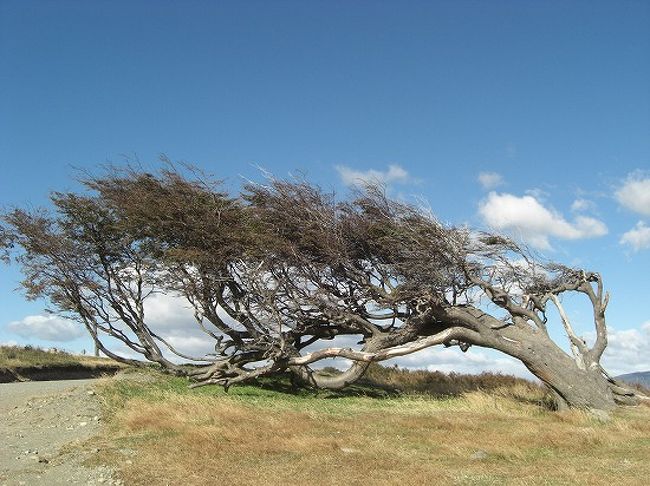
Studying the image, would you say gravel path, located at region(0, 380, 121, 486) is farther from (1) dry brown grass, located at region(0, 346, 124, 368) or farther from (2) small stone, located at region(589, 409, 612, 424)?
(1) dry brown grass, located at region(0, 346, 124, 368)

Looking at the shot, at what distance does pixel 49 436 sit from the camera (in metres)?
12.0

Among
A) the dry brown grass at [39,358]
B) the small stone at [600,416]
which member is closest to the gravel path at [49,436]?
the small stone at [600,416]

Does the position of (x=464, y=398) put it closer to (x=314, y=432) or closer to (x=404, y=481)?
(x=314, y=432)

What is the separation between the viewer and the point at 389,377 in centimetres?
2664

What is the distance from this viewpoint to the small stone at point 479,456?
10.3m

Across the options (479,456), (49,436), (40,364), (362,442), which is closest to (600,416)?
(479,456)

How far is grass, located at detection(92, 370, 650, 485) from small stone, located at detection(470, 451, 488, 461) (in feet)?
0.05

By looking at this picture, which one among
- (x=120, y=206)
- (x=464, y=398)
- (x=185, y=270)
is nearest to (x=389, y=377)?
(x=464, y=398)

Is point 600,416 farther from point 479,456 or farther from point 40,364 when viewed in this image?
point 40,364

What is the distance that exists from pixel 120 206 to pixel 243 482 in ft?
46.3

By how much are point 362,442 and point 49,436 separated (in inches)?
232

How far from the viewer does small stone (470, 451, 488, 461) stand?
10312 millimetres

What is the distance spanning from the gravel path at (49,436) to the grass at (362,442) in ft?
Result: 1.44

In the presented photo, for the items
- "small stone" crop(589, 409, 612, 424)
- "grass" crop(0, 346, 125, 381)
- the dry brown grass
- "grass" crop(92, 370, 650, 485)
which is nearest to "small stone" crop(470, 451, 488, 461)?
"grass" crop(92, 370, 650, 485)
